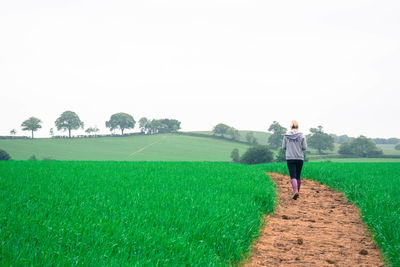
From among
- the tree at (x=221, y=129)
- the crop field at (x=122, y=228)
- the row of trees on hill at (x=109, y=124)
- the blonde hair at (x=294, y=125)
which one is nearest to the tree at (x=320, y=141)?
the tree at (x=221, y=129)

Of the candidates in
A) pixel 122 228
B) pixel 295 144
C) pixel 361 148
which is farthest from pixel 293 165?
pixel 361 148

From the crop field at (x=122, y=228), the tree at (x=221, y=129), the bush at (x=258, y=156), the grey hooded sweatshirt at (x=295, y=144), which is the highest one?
the tree at (x=221, y=129)

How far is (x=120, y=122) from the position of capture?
124625 mm

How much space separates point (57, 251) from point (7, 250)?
23.9 inches

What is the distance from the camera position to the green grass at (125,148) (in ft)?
260

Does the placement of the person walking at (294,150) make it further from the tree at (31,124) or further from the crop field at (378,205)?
the tree at (31,124)

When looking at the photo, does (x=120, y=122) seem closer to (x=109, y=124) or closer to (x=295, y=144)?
(x=109, y=124)

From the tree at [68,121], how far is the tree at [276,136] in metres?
75.0

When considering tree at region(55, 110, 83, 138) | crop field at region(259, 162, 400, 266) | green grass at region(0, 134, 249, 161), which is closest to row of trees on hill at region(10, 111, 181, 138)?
tree at region(55, 110, 83, 138)

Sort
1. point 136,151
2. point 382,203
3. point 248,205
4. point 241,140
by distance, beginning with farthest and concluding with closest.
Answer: point 241,140
point 136,151
point 382,203
point 248,205

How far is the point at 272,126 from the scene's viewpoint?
101m

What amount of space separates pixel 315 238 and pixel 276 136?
297ft

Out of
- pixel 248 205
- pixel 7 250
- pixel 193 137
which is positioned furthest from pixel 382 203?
pixel 193 137

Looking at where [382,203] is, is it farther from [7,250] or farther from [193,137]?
[193,137]
